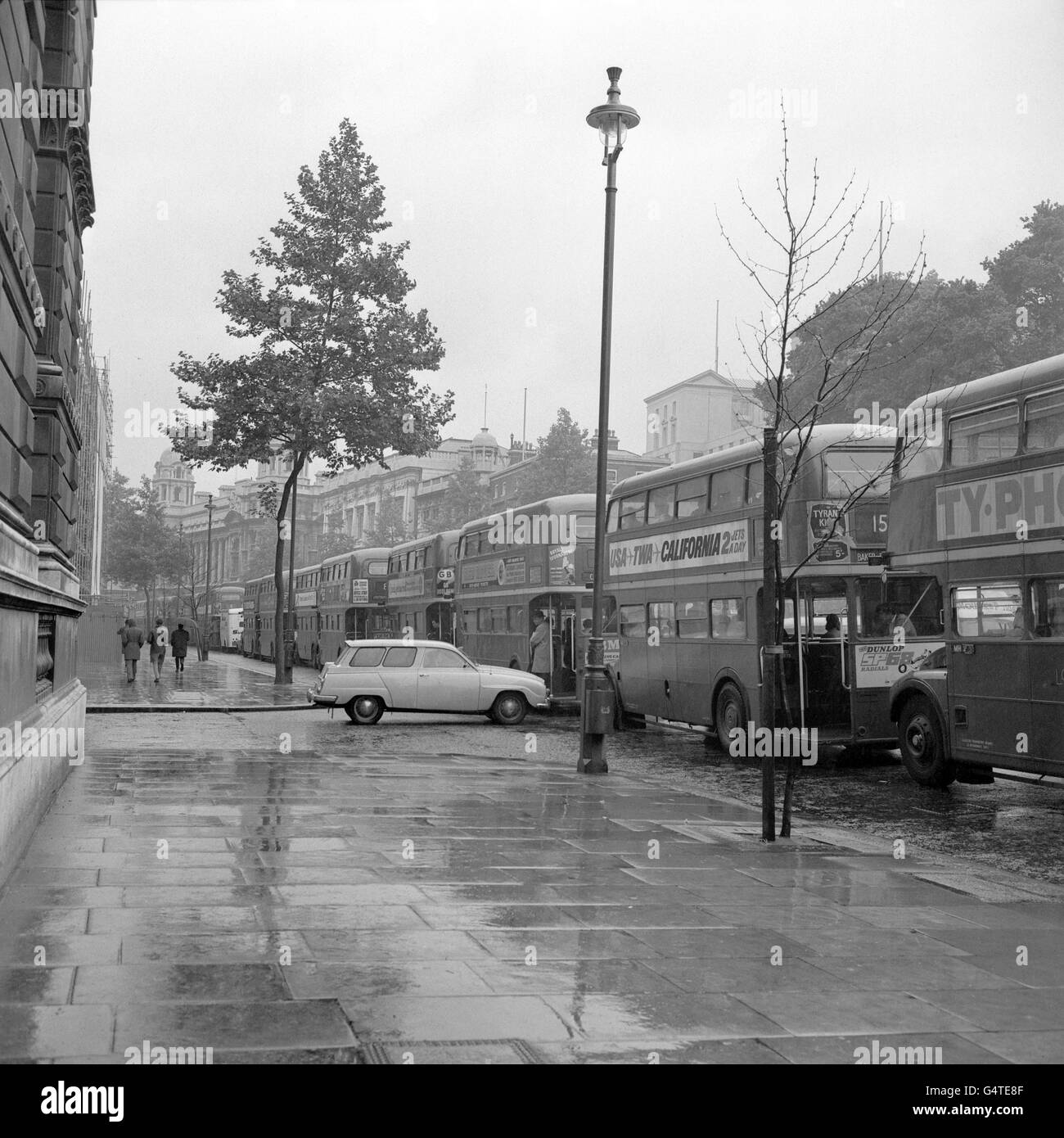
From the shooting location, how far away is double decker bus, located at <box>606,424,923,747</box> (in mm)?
16234

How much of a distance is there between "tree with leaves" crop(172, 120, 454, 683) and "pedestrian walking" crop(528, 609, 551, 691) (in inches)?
343

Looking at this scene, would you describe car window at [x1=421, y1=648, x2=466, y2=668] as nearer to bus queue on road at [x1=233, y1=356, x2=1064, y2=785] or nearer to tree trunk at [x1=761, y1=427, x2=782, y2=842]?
bus queue on road at [x1=233, y1=356, x2=1064, y2=785]

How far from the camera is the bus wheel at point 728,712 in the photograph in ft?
58.2

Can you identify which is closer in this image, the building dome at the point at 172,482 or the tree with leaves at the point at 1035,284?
the tree with leaves at the point at 1035,284

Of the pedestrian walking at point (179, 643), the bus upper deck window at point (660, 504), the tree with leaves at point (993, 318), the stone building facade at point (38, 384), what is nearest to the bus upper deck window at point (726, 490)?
the bus upper deck window at point (660, 504)

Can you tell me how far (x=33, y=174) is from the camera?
38.8 ft

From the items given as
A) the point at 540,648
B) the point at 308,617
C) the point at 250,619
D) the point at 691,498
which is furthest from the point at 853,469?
the point at 250,619

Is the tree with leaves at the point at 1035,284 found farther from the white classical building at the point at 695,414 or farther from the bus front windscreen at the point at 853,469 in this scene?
the white classical building at the point at 695,414

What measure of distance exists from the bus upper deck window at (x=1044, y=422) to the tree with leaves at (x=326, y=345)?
22026 millimetres

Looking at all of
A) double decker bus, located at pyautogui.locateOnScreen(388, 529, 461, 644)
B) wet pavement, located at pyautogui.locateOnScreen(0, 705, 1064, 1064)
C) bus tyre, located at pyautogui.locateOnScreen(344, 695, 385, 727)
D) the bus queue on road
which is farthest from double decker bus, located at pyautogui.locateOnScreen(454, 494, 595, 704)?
wet pavement, located at pyautogui.locateOnScreen(0, 705, 1064, 1064)

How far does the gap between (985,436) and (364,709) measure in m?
12.9

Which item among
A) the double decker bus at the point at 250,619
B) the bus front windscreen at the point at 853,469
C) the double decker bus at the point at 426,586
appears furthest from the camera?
the double decker bus at the point at 250,619

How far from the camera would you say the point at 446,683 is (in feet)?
75.6
